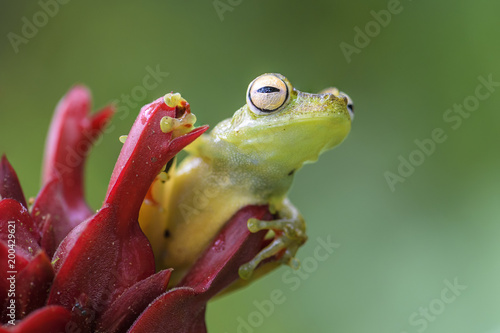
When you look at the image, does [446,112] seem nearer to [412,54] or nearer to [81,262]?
[412,54]

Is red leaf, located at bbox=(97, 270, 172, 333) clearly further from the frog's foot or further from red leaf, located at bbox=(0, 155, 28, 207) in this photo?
red leaf, located at bbox=(0, 155, 28, 207)

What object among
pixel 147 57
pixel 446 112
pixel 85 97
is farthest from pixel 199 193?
pixel 147 57

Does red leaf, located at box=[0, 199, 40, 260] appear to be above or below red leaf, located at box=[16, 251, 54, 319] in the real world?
above

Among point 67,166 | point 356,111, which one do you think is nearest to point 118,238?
point 67,166

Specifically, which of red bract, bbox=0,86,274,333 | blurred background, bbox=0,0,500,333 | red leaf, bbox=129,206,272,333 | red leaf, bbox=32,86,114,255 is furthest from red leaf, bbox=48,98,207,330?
blurred background, bbox=0,0,500,333

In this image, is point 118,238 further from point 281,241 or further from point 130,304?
point 281,241
